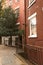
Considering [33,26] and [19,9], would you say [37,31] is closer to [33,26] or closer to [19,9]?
[33,26]

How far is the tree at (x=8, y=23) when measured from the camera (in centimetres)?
3153

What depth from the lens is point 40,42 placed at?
1483 centimetres

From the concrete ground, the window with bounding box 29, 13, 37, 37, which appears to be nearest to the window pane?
the window with bounding box 29, 13, 37, 37

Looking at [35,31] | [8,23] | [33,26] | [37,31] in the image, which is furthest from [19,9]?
[37,31]

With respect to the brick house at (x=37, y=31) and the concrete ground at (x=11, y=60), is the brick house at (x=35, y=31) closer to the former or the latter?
the brick house at (x=37, y=31)

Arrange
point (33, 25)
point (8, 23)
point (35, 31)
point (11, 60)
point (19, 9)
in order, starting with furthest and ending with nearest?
1. point (19, 9)
2. point (8, 23)
3. point (33, 25)
4. point (35, 31)
5. point (11, 60)

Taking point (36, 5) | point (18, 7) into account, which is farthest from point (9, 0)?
point (36, 5)

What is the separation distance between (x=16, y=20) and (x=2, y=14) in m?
2.24

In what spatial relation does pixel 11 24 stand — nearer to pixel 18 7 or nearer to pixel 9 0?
pixel 18 7

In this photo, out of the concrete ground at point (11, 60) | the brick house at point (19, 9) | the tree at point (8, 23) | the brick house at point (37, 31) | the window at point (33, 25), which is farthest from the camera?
the tree at point (8, 23)

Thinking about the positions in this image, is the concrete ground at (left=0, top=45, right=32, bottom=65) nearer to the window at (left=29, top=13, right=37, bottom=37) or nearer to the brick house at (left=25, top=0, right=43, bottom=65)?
the brick house at (left=25, top=0, right=43, bottom=65)

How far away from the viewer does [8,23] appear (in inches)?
1261

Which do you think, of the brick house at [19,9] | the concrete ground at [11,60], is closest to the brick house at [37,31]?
the concrete ground at [11,60]

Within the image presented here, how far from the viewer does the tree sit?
103 ft
